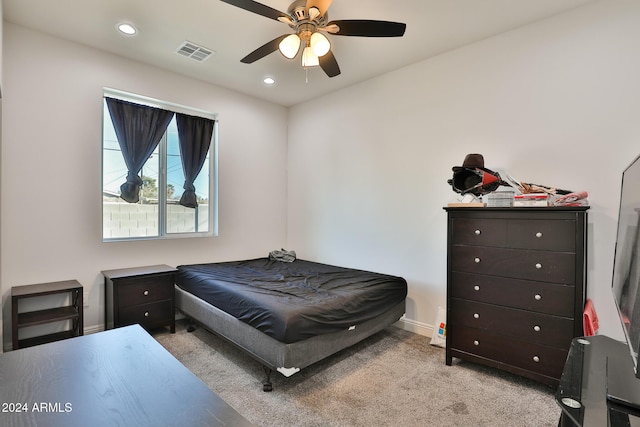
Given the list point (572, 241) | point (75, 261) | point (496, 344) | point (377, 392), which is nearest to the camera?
point (572, 241)

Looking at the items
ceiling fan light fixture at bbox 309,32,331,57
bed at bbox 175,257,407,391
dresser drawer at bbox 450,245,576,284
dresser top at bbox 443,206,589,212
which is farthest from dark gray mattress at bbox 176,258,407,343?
ceiling fan light fixture at bbox 309,32,331,57

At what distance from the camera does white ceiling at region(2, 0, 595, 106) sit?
2473 millimetres

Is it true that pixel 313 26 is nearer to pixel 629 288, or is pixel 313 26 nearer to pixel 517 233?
pixel 517 233

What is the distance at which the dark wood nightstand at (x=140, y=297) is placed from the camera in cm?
296

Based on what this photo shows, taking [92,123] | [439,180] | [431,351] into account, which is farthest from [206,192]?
[431,351]

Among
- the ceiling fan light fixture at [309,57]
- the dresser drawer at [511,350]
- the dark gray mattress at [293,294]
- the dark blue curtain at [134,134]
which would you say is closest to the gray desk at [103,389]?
the dark gray mattress at [293,294]

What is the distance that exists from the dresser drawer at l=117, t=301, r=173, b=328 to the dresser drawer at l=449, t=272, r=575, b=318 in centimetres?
276

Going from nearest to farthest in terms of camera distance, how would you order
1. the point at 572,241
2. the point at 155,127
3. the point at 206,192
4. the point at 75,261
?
the point at 572,241 < the point at 75,261 < the point at 155,127 < the point at 206,192

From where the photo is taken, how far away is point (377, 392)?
2.26 meters

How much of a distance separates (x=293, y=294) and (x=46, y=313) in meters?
2.19

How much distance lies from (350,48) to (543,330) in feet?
9.38

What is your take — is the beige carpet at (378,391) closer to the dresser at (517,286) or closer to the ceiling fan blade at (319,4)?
the dresser at (517,286)

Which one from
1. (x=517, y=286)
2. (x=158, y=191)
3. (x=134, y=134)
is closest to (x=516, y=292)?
(x=517, y=286)

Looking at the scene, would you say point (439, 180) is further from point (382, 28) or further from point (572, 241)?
point (382, 28)
